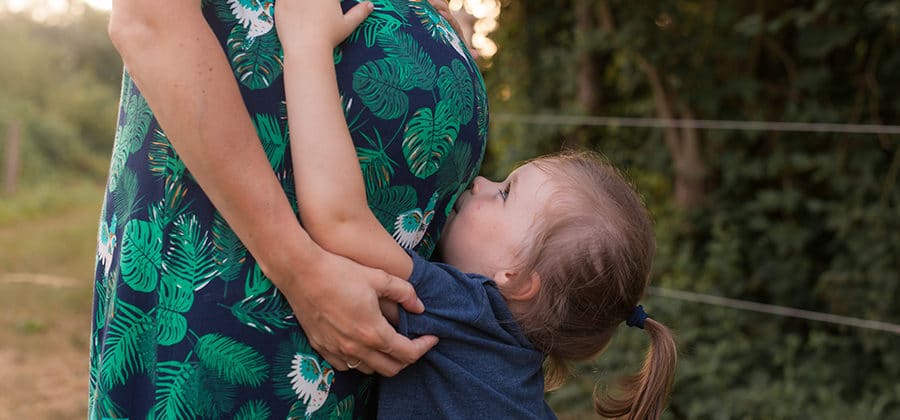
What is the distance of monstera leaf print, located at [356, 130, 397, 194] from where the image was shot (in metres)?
1.20

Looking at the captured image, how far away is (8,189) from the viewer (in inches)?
444

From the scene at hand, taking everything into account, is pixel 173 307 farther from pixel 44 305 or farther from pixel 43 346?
pixel 44 305

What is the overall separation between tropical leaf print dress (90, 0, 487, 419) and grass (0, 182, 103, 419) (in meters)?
3.74

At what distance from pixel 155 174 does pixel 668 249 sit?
12.3 feet

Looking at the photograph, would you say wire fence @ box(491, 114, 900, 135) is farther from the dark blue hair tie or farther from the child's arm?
the child's arm

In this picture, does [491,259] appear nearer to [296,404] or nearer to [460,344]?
[460,344]

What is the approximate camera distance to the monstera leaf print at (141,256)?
1157mm

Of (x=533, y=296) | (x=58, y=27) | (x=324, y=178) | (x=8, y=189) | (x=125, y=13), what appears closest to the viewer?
(x=125, y=13)

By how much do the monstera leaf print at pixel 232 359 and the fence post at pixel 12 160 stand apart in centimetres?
1129

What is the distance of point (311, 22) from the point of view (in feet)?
3.78

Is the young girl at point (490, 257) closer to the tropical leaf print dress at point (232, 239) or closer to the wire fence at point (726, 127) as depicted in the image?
the tropical leaf print dress at point (232, 239)

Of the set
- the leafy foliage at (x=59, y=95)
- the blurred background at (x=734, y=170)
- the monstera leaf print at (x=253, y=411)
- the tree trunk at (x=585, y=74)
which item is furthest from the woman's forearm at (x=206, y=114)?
the leafy foliage at (x=59, y=95)

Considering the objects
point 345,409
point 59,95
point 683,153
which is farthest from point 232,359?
point 59,95

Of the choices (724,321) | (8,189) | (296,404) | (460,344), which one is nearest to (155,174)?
(296,404)
